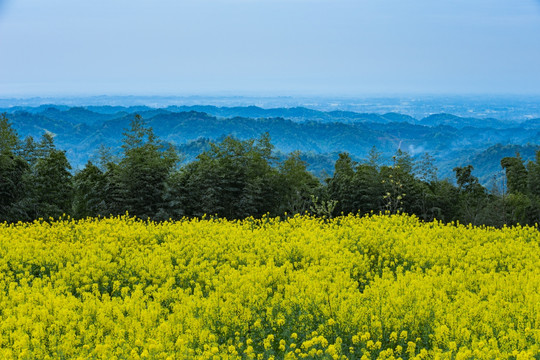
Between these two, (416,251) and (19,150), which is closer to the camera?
(416,251)

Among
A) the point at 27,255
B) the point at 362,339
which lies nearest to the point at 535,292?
the point at 362,339

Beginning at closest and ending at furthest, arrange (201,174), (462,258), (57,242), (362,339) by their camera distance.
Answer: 1. (362,339)
2. (462,258)
3. (57,242)
4. (201,174)

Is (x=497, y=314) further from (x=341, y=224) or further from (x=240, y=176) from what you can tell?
(x=240, y=176)

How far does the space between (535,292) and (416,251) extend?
264 centimetres

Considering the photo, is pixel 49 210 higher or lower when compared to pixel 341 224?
lower

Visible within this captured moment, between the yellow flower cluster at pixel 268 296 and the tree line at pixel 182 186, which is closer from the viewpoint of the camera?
the yellow flower cluster at pixel 268 296

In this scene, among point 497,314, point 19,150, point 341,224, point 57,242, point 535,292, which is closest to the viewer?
point 497,314

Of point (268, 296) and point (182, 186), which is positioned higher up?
point (268, 296)

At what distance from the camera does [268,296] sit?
7.30 meters

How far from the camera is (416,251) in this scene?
366 inches

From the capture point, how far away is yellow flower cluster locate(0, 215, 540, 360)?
5.46 meters

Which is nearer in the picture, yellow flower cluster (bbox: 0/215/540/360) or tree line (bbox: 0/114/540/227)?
yellow flower cluster (bbox: 0/215/540/360)

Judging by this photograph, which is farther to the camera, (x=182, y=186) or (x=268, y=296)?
(x=182, y=186)

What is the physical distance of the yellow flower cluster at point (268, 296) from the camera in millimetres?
5461
